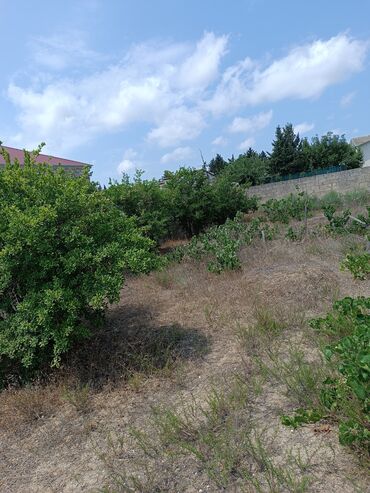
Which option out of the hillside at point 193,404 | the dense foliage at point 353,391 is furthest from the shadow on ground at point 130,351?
the dense foliage at point 353,391

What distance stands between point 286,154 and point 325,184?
58.8ft

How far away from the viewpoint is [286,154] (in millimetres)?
33250

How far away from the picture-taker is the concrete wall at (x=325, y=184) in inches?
628

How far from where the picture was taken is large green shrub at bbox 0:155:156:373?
358 cm

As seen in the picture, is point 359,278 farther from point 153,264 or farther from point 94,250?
point 94,250

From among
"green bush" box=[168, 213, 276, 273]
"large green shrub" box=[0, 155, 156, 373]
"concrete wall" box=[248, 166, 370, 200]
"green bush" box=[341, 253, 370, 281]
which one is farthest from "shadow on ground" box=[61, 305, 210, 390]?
"concrete wall" box=[248, 166, 370, 200]

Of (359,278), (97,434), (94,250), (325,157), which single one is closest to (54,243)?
(94,250)

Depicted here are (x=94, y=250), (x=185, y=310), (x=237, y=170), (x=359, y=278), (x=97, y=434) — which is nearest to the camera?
(x=97, y=434)

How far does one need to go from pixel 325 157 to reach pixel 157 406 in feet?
107

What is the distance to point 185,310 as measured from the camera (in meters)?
5.24

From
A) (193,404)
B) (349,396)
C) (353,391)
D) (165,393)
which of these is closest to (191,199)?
(165,393)

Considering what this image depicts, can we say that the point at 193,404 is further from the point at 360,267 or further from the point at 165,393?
the point at 360,267

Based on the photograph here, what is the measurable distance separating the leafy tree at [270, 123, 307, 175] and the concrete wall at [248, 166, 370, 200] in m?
17.6

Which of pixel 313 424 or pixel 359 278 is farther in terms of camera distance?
pixel 359 278
